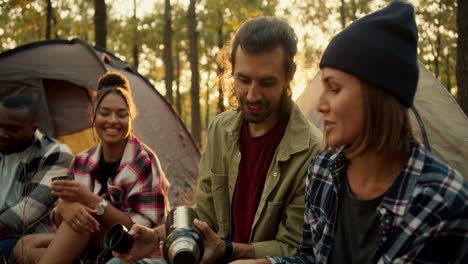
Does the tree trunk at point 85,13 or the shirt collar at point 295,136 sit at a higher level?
the shirt collar at point 295,136

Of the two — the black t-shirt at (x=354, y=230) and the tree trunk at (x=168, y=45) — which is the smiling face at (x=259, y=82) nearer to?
the black t-shirt at (x=354, y=230)

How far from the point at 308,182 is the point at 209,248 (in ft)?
1.68

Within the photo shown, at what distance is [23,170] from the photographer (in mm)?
3643

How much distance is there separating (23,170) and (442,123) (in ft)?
9.39

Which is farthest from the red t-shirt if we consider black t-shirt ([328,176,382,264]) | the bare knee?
the bare knee

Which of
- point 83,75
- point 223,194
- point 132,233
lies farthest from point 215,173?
point 83,75

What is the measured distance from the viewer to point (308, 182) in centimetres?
215

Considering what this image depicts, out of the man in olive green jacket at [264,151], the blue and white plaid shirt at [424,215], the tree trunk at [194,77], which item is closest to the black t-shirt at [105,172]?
the man in olive green jacket at [264,151]

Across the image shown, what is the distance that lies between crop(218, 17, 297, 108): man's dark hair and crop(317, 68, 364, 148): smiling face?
0.68 m

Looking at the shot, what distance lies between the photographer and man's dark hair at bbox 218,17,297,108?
2.49 m

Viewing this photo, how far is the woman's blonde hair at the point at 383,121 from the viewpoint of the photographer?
174 centimetres

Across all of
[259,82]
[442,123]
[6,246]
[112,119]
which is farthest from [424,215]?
[6,246]

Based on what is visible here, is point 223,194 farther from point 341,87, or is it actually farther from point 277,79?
point 341,87

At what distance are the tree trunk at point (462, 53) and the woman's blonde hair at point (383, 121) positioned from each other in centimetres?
238
